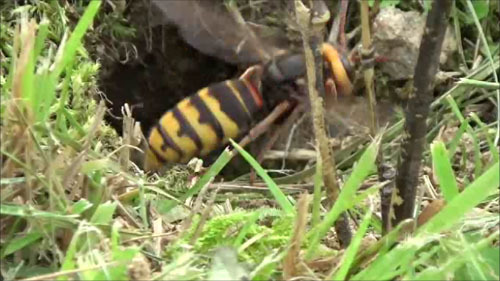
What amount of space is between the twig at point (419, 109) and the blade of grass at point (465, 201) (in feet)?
0.41

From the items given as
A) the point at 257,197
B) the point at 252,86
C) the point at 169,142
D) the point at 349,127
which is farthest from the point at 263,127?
the point at 257,197

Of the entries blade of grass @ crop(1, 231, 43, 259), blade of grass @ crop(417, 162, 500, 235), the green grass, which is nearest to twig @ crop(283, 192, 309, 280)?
the green grass

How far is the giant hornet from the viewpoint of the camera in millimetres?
2250

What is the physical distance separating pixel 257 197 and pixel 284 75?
0.93m

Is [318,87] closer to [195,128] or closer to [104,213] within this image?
[104,213]

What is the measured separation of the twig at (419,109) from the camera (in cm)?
97

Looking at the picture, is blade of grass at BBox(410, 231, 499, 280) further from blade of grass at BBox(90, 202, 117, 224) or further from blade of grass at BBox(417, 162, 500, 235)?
blade of grass at BBox(90, 202, 117, 224)

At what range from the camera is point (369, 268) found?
2.95 feet

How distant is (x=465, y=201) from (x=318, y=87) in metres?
0.22

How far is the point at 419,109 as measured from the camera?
1014mm

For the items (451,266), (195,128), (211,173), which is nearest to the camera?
(451,266)

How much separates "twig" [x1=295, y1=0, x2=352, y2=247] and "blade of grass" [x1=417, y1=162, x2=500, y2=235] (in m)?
0.14

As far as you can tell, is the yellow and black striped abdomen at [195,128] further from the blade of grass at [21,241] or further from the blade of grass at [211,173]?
the blade of grass at [21,241]

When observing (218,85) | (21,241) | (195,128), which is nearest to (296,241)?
(21,241)
